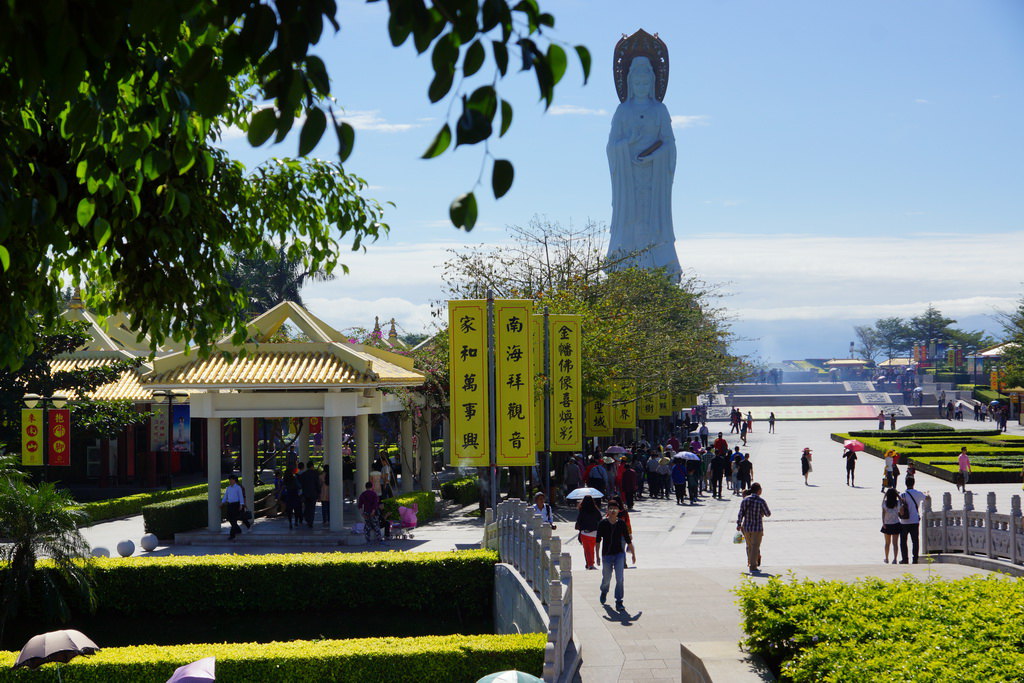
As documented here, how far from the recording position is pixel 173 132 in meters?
7.24

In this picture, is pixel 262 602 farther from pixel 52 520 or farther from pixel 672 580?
pixel 672 580

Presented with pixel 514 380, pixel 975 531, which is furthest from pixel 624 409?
pixel 975 531

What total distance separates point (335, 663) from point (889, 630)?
19.4 feet

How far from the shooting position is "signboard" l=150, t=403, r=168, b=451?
2962 centimetres

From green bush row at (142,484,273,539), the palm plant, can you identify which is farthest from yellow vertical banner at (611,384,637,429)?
the palm plant

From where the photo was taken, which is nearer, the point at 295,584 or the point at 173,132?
the point at 173,132

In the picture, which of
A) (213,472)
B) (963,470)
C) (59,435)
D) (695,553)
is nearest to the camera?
(695,553)

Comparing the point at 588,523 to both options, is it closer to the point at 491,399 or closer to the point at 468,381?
the point at 491,399

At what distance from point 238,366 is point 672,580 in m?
10.6

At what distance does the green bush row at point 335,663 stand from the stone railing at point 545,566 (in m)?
0.52

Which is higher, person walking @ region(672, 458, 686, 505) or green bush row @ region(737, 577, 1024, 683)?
green bush row @ region(737, 577, 1024, 683)

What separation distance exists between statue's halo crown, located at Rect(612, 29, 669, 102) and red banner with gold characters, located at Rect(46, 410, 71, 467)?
69.4 metres

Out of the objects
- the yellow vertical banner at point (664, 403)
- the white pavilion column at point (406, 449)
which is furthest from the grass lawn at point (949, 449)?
the white pavilion column at point (406, 449)

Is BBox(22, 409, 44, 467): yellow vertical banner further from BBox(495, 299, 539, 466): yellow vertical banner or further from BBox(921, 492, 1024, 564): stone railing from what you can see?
BBox(921, 492, 1024, 564): stone railing
